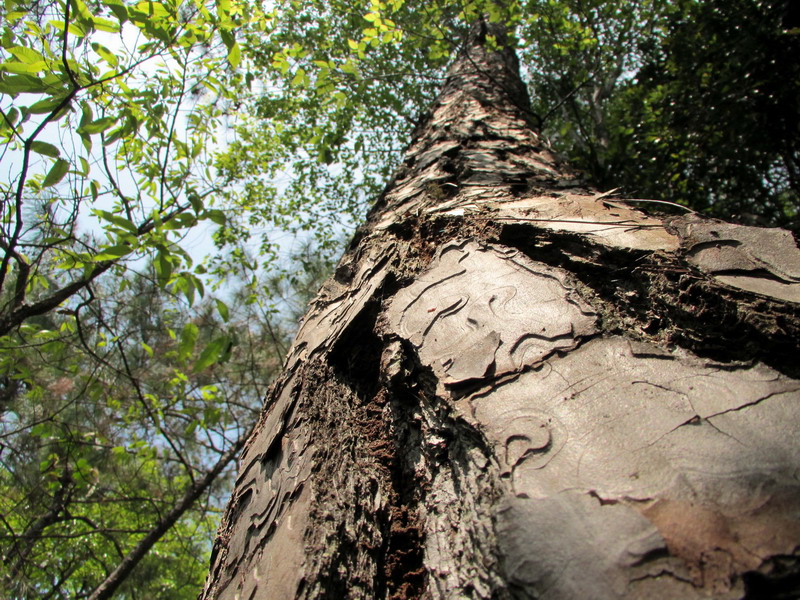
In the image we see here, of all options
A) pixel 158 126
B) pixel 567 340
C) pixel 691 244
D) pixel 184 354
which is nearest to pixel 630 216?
pixel 691 244

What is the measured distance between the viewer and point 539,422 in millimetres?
507

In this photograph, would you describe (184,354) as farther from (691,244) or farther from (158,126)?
(691,244)

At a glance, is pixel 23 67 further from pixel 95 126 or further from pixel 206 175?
pixel 206 175

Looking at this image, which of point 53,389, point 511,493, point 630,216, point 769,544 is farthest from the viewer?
point 53,389

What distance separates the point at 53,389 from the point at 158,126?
4.07 m

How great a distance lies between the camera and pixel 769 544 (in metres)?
0.34

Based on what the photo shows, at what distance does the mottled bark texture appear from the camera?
38 cm

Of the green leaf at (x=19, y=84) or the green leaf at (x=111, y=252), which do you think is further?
the green leaf at (x=111, y=252)

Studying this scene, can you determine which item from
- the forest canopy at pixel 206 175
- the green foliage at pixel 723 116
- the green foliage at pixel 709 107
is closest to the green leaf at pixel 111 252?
the forest canopy at pixel 206 175

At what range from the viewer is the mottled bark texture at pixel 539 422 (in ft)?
1.24

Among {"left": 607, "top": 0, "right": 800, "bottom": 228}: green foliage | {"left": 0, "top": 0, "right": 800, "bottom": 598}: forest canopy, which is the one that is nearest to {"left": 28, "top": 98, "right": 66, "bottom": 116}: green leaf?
{"left": 0, "top": 0, "right": 800, "bottom": 598}: forest canopy

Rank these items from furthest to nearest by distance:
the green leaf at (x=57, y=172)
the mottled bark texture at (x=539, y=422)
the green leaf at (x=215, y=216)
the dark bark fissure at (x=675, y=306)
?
the green leaf at (x=215, y=216) → the green leaf at (x=57, y=172) → the dark bark fissure at (x=675, y=306) → the mottled bark texture at (x=539, y=422)

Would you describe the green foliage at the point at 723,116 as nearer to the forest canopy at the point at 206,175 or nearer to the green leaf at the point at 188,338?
the forest canopy at the point at 206,175

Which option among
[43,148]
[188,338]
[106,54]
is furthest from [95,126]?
[188,338]
